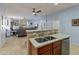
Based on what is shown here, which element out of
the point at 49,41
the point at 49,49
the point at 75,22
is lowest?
the point at 49,49

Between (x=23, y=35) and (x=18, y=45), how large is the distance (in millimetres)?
188

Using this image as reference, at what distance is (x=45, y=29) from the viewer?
6.01ft

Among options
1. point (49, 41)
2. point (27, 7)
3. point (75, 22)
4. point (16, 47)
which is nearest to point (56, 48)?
point (49, 41)

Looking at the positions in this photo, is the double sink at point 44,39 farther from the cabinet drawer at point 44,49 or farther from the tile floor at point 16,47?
the tile floor at point 16,47

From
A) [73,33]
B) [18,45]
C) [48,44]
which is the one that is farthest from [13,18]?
[73,33]

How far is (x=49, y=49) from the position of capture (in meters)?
1.83

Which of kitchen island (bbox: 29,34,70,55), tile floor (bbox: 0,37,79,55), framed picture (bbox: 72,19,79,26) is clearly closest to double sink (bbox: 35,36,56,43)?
kitchen island (bbox: 29,34,70,55)

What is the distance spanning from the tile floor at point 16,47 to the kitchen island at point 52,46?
0.10 m

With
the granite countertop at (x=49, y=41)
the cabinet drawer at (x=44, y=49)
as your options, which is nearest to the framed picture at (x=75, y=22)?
the granite countertop at (x=49, y=41)

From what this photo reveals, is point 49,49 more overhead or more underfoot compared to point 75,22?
more underfoot

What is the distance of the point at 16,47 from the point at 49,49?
1.83ft

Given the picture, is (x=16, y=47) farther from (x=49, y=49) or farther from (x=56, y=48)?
(x=56, y=48)

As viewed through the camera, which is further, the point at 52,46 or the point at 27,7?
the point at 52,46

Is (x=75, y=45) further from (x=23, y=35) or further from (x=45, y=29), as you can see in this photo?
(x=23, y=35)
